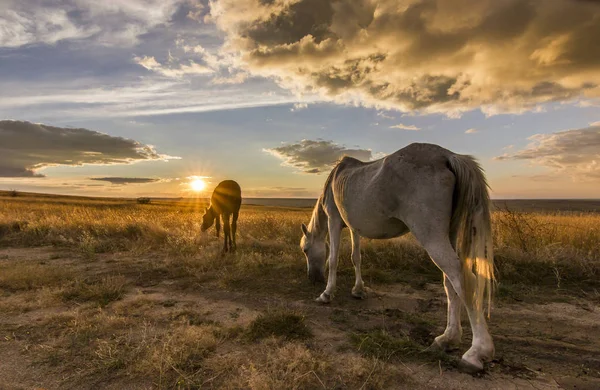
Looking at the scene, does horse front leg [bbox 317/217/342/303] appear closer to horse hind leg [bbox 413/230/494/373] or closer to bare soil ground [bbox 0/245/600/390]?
bare soil ground [bbox 0/245/600/390]

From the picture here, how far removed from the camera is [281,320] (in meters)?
4.31

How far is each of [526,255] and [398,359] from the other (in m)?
5.50

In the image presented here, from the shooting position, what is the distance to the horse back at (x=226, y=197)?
9852 mm

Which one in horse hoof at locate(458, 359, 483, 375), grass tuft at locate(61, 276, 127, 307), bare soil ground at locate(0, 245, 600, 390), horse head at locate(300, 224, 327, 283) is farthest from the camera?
horse head at locate(300, 224, 327, 283)

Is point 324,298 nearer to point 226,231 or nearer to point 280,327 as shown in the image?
point 280,327

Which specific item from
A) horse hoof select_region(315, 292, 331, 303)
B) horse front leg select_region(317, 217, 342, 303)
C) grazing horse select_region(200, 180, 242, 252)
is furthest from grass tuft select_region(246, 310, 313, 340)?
grazing horse select_region(200, 180, 242, 252)

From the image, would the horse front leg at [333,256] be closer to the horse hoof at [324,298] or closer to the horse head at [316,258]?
the horse hoof at [324,298]

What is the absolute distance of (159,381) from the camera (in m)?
3.05

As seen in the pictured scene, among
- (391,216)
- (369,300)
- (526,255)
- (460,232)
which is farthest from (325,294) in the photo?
(526,255)

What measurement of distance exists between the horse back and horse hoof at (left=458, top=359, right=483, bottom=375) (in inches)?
306

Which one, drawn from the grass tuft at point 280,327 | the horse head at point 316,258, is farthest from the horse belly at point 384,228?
Answer: the horse head at point 316,258

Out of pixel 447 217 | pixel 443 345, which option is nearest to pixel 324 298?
→ pixel 443 345

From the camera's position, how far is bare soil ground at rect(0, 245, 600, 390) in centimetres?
316

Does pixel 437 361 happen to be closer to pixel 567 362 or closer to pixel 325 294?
pixel 567 362
